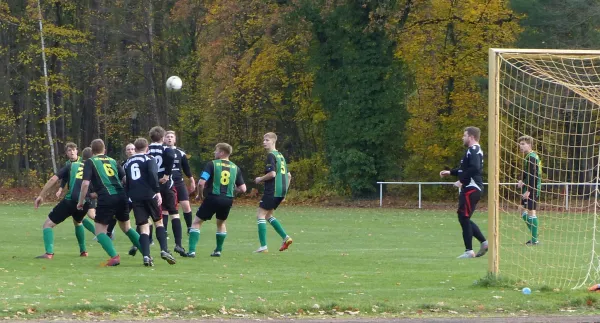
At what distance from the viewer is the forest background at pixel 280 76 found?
125 ft

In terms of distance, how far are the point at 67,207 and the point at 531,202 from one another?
760 centimetres

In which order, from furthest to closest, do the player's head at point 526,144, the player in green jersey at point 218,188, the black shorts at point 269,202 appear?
the player's head at point 526,144
the black shorts at point 269,202
the player in green jersey at point 218,188

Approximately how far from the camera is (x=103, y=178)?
13.9m

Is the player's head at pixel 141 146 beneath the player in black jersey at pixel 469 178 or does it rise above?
above

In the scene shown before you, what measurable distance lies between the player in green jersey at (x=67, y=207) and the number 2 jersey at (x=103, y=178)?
114 cm

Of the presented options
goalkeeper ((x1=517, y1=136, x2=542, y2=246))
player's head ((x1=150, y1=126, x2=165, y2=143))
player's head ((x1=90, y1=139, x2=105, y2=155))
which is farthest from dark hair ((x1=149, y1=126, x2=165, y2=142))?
goalkeeper ((x1=517, y1=136, x2=542, y2=246))

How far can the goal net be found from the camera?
1158 cm

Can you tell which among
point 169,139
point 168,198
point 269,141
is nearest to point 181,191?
point 169,139

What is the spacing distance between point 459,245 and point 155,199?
6.61m

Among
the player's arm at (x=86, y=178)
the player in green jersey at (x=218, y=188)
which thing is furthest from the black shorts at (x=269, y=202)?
the player's arm at (x=86, y=178)

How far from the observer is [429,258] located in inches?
603

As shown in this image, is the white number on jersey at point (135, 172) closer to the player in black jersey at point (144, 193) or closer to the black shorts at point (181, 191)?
the player in black jersey at point (144, 193)

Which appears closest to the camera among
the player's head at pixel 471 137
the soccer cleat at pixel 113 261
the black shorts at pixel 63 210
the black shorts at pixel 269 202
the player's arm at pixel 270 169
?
the soccer cleat at pixel 113 261

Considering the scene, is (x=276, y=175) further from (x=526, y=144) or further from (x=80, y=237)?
(x=526, y=144)
